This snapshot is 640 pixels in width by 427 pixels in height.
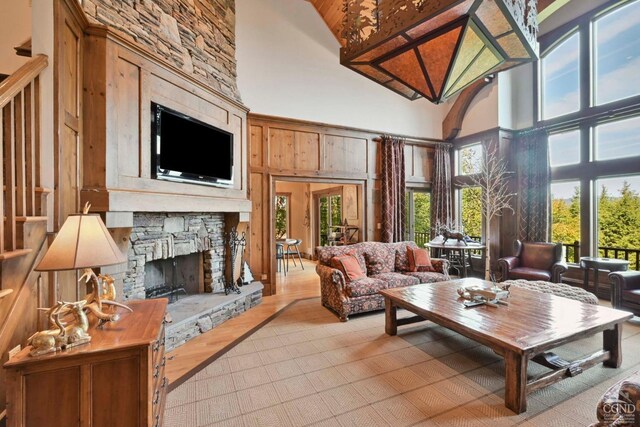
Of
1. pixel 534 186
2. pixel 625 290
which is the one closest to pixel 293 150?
pixel 534 186

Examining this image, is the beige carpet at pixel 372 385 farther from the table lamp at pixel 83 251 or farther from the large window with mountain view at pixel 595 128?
the large window with mountain view at pixel 595 128

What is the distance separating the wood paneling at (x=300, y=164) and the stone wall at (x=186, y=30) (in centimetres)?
102

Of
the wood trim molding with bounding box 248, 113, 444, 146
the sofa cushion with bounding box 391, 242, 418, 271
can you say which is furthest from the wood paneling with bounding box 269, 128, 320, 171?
the sofa cushion with bounding box 391, 242, 418, 271

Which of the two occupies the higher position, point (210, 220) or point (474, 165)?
point (474, 165)

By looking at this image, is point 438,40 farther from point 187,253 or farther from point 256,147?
point 187,253

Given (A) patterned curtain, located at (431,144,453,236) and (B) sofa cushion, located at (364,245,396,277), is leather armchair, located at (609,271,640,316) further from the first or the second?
(A) patterned curtain, located at (431,144,453,236)

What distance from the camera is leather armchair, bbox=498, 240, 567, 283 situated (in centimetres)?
450

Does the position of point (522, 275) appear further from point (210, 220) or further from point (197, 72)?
point (197, 72)

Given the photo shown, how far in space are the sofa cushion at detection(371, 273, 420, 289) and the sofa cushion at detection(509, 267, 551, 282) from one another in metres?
1.92

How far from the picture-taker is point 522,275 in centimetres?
470

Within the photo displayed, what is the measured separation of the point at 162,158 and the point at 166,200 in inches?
18.9

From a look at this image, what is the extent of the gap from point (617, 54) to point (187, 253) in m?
7.53

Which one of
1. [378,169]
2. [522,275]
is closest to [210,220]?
[378,169]

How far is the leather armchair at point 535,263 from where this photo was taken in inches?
177
